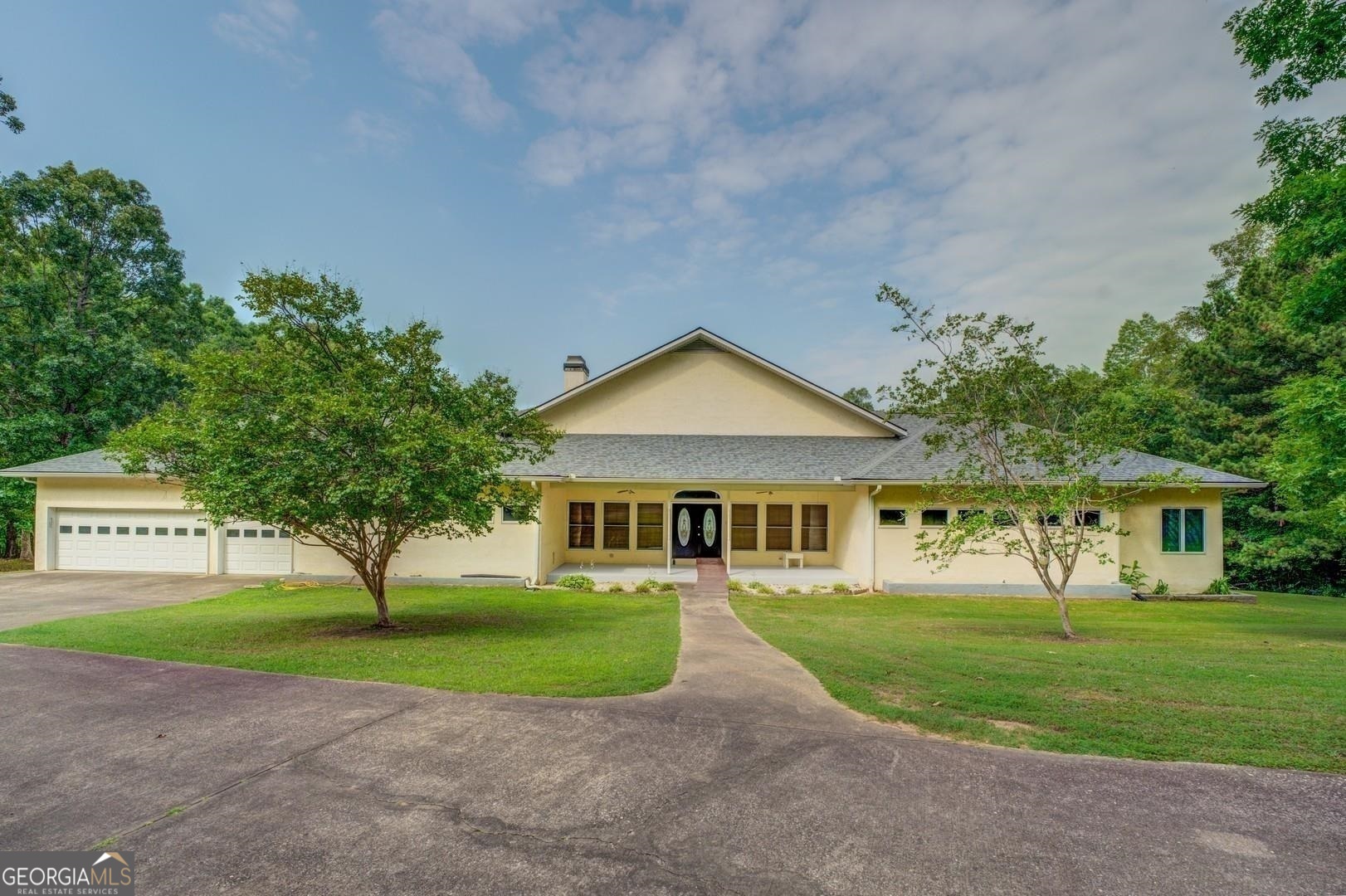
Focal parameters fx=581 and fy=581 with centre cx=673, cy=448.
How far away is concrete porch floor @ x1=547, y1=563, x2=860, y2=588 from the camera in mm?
16172

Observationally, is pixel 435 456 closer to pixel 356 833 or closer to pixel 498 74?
pixel 356 833

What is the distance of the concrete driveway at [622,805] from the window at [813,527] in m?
13.5

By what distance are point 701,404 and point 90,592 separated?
1700 cm

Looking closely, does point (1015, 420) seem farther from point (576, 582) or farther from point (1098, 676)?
point (576, 582)

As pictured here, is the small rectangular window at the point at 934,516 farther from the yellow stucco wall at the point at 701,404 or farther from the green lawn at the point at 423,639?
the green lawn at the point at 423,639

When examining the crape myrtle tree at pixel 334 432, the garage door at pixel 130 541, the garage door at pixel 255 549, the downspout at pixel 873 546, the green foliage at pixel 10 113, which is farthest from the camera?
the garage door at pixel 130 541

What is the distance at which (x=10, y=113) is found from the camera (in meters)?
12.9

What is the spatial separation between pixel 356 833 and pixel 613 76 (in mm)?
13123

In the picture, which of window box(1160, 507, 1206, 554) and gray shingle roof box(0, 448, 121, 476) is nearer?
window box(1160, 507, 1206, 554)

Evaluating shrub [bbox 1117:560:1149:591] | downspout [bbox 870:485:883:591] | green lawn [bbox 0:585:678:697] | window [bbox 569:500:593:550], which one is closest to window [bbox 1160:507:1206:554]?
shrub [bbox 1117:560:1149:591]

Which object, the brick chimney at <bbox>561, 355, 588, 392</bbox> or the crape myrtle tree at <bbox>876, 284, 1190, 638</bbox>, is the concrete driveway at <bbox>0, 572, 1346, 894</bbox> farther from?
Result: the brick chimney at <bbox>561, 355, 588, 392</bbox>

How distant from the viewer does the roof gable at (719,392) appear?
1900 cm

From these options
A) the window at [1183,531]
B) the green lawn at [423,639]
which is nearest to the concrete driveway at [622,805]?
the green lawn at [423,639]

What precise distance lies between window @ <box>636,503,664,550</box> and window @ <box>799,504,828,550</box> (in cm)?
464
